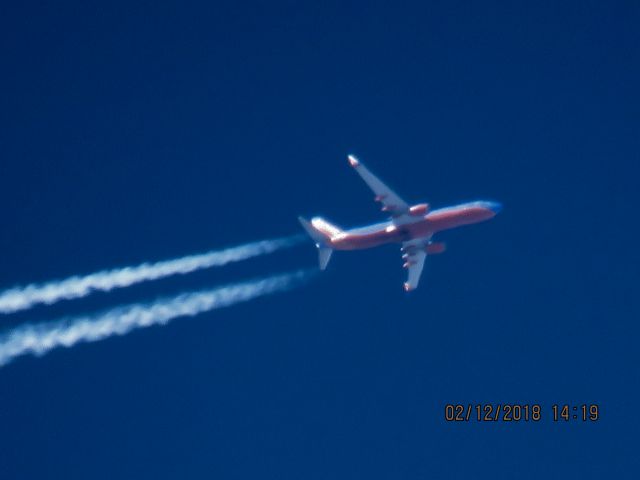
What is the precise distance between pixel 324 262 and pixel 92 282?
17.5m

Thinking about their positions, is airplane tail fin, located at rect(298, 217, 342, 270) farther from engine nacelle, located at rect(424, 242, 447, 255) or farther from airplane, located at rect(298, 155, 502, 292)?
engine nacelle, located at rect(424, 242, 447, 255)

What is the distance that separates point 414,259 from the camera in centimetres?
11275

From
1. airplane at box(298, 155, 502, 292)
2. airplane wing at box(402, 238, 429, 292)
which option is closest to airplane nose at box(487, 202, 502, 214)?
airplane at box(298, 155, 502, 292)

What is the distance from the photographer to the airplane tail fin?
109625mm

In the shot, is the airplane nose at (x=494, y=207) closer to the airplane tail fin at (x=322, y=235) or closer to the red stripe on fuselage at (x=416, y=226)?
the red stripe on fuselage at (x=416, y=226)

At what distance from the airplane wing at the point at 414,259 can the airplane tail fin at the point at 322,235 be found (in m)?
6.12

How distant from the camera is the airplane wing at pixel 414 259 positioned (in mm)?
112188

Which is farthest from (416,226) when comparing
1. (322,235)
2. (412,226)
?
(322,235)

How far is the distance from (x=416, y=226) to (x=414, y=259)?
5164 millimetres

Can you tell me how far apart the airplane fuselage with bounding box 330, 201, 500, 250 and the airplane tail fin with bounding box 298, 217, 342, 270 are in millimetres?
1114

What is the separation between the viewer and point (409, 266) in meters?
113

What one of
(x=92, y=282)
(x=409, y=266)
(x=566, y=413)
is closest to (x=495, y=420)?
(x=566, y=413)

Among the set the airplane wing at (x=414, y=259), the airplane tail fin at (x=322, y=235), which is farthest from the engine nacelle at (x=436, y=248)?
the airplane tail fin at (x=322, y=235)

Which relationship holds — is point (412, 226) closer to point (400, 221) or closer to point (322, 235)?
point (400, 221)
